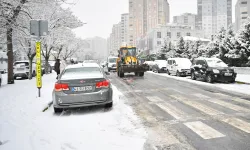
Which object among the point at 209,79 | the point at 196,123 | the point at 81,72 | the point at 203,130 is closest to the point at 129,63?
the point at 209,79

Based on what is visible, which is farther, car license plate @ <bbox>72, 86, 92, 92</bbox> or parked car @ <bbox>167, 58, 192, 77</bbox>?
parked car @ <bbox>167, 58, 192, 77</bbox>

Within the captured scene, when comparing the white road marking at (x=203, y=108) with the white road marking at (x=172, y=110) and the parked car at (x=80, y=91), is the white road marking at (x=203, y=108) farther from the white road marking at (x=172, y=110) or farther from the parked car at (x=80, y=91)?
the parked car at (x=80, y=91)

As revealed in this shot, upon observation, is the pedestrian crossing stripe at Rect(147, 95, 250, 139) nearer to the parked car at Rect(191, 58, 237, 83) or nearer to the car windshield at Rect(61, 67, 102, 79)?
the car windshield at Rect(61, 67, 102, 79)

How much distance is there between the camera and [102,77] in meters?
7.29

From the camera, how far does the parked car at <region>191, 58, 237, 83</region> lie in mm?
15320

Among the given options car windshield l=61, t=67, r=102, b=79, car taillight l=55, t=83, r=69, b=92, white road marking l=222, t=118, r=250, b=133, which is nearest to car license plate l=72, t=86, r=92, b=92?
car taillight l=55, t=83, r=69, b=92

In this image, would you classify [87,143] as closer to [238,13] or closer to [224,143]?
[224,143]

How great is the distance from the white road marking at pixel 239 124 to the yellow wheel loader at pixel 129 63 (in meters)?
15.3

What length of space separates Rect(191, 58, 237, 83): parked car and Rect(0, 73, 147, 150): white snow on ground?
31.7 ft

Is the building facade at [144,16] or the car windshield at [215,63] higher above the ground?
the building facade at [144,16]

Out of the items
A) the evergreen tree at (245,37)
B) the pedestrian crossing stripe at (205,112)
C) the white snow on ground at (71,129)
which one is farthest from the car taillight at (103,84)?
the evergreen tree at (245,37)

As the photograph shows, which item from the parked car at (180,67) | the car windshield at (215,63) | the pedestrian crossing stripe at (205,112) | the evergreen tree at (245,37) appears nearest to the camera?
the pedestrian crossing stripe at (205,112)

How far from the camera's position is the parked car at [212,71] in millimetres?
15320

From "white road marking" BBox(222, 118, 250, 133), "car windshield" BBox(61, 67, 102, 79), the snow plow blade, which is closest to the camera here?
"white road marking" BBox(222, 118, 250, 133)
